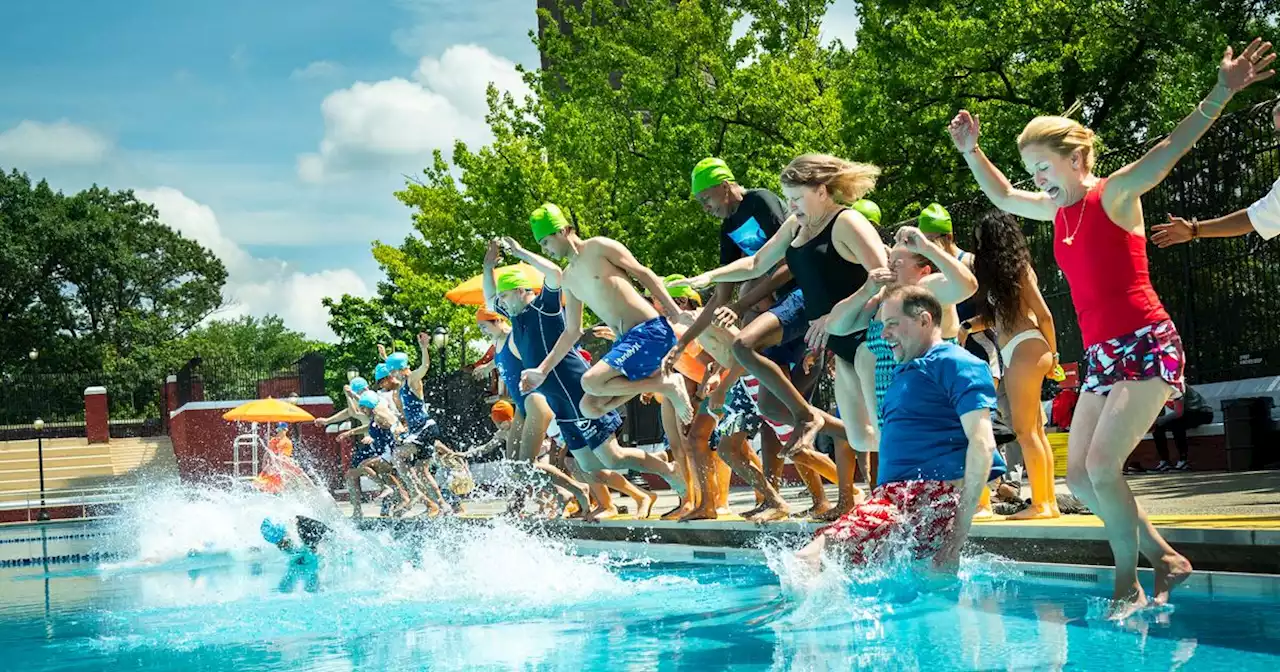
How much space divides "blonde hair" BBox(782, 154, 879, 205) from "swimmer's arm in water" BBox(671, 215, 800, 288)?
0.41m

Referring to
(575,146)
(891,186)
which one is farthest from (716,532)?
(575,146)

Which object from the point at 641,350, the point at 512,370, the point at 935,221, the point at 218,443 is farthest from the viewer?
the point at 218,443

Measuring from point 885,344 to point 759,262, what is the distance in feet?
4.41

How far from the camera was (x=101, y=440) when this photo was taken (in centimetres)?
4038

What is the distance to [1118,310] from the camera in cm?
459

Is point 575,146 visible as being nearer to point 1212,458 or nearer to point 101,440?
point 1212,458

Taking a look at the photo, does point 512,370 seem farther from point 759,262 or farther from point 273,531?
point 759,262

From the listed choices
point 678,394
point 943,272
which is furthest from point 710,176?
point 943,272

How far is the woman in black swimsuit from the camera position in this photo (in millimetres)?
6535

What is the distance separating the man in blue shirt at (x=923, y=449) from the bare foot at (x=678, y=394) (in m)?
3.29

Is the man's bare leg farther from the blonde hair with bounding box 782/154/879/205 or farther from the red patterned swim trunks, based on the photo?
the red patterned swim trunks

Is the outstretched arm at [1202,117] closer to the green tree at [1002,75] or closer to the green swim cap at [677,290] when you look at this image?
the green swim cap at [677,290]

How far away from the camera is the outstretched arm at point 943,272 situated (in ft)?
17.5

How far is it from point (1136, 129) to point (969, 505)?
19734 mm
